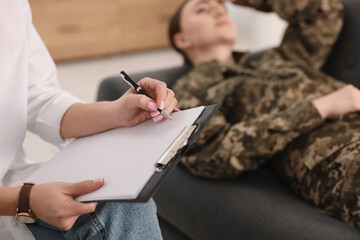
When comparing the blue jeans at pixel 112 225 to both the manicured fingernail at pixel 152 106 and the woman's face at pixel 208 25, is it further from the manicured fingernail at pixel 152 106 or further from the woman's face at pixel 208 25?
the woman's face at pixel 208 25

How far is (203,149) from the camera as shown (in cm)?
129

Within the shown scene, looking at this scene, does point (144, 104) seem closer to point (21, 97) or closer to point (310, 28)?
point (21, 97)

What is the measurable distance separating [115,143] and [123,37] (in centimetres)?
307

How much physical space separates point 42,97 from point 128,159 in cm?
32

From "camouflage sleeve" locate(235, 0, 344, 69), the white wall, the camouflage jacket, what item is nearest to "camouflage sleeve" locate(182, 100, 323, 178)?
the camouflage jacket

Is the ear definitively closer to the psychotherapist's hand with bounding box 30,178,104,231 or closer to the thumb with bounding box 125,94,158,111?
the thumb with bounding box 125,94,158,111

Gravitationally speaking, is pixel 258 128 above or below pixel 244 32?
above

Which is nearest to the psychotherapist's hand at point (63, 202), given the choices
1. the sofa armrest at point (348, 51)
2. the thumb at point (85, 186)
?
the thumb at point (85, 186)

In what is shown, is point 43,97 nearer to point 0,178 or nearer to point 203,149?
point 0,178

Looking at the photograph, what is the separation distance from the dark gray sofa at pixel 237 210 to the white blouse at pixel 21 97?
14.4 inches

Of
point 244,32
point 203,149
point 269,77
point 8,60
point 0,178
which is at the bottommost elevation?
point 244,32

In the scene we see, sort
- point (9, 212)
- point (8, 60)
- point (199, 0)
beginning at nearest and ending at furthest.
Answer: point (9, 212)
point (8, 60)
point (199, 0)

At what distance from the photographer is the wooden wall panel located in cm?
339

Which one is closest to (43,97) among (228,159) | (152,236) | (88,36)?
(152,236)
